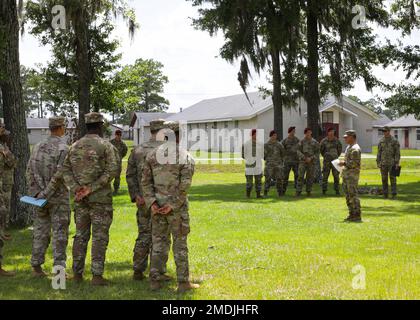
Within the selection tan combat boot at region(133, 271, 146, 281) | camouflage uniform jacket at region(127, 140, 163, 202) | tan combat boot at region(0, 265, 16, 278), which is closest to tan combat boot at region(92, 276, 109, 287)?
tan combat boot at region(133, 271, 146, 281)

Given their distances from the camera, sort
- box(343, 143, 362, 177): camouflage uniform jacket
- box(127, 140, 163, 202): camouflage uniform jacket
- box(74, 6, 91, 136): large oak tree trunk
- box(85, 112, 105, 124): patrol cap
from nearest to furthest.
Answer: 1. box(85, 112, 105, 124): patrol cap
2. box(127, 140, 163, 202): camouflage uniform jacket
3. box(343, 143, 362, 177): camouflage uniform jacket
4. box(74, 6, 91, 136): large oak tree trunk

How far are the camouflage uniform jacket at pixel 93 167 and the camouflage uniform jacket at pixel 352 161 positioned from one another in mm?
6089

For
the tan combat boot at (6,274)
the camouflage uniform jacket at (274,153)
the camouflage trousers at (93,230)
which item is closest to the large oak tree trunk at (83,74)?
the camouflage uniform jacket at (274,153)

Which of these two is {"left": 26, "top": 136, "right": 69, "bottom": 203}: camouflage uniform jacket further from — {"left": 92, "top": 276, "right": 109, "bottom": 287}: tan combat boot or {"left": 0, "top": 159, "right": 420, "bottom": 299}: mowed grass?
{"left": 92, "top": 276, "right": 109, "bottom": 287}: tan combat boot

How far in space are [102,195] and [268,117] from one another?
3973 centimetres

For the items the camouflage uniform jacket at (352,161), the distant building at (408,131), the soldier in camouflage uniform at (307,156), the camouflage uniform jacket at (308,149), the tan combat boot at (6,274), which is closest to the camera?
the tan combat boot at (6,274)

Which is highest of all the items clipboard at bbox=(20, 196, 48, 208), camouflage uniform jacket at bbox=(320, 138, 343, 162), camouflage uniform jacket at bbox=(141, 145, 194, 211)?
camouflage uniform jacket at bbox=(320, 138, 343, 162)

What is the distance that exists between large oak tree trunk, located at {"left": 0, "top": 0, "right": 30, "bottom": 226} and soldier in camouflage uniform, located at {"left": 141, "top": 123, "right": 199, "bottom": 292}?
6.30 metres

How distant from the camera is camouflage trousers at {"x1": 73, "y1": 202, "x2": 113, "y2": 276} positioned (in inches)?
Result: 274

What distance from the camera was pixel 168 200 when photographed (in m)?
6.59

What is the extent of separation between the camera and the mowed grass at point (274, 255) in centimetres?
646

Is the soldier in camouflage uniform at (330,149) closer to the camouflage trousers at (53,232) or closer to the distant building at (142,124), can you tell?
the camouflage trousers at (53,232)

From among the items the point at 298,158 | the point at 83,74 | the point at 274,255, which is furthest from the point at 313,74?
the point at 274,255

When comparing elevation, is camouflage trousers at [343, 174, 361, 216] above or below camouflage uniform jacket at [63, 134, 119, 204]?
below
